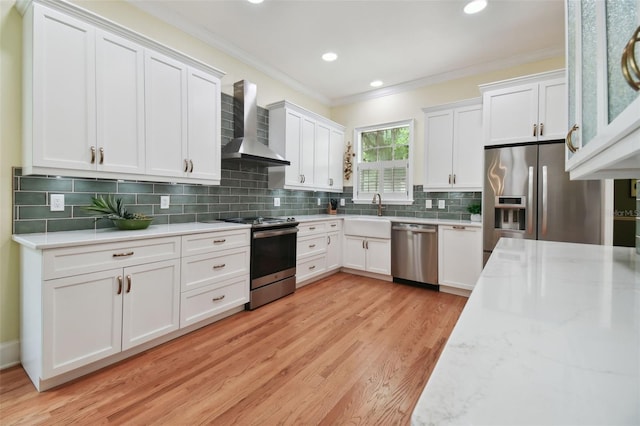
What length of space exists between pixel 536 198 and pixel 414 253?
1.49 m

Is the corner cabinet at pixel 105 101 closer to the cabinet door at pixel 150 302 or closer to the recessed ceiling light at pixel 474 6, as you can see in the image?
the cabinet door at pixel 150 302

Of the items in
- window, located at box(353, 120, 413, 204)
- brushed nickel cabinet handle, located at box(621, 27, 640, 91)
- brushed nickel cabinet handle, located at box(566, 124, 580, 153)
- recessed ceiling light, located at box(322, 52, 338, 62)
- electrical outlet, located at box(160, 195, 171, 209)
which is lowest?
electrical outlet, located at box(160, 195, 171, 209)

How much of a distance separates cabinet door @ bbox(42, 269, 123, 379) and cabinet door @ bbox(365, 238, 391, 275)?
3.10 metres

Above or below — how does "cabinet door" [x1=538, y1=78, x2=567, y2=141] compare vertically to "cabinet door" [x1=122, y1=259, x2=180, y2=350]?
above

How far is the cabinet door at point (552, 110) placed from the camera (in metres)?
2.98

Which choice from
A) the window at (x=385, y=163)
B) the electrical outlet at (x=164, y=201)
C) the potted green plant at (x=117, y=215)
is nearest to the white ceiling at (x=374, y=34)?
the window at (x=385, y=163)

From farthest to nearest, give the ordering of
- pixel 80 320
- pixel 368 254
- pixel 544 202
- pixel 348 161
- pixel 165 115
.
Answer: pixel 348 161 < pixel 368 254 < pixel 544 202 < pixel 165 115 < pixel 80 320

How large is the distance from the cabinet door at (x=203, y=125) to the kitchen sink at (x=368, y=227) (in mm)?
2155

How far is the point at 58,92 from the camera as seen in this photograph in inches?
76.3

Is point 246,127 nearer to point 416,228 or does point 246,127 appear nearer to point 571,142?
point 416,228

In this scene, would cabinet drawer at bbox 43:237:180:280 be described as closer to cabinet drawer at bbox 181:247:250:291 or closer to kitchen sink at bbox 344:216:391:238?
cabinet drawer at bbox 181:247:250:291

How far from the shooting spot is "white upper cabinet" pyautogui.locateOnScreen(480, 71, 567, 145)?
3012 mm

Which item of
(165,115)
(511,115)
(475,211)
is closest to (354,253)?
(475,211)

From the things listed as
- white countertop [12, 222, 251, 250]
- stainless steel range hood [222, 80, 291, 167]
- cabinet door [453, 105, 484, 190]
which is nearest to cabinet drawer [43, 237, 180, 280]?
white countertop [12, 222, 251, 250]
